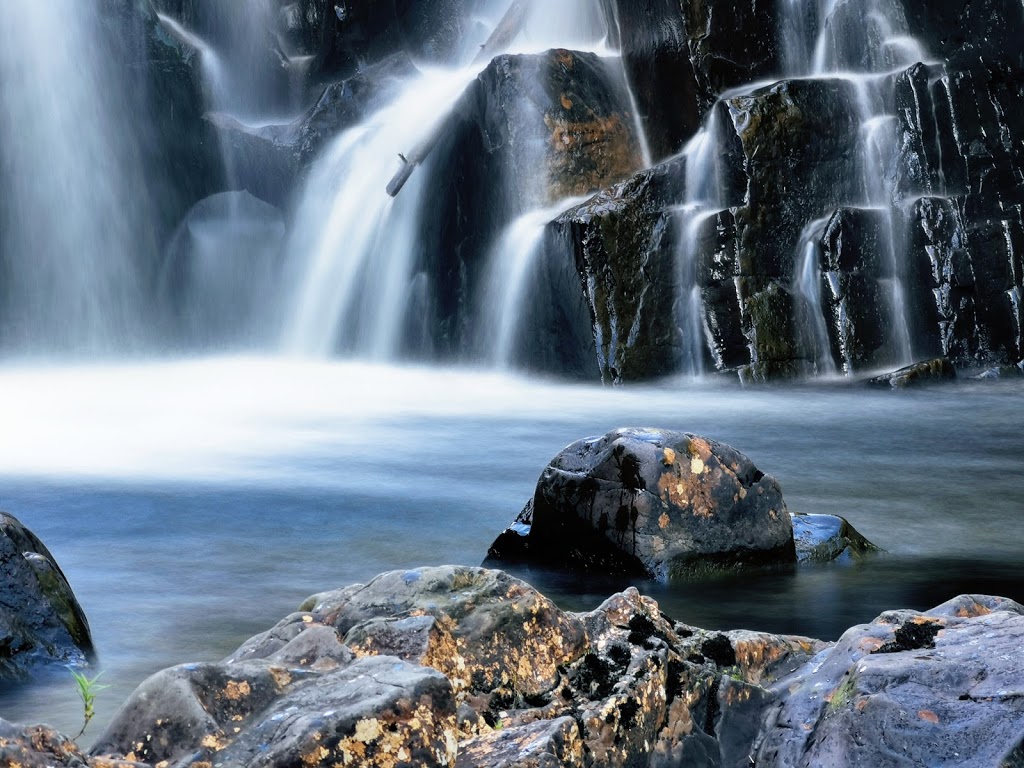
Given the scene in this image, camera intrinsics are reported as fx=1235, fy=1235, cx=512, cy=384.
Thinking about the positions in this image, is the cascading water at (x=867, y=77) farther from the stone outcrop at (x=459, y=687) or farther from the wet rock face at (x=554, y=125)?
the stone outcrop at (x=459, y=687)

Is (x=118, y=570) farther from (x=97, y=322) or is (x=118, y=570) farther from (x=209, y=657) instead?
(x=97, y=322)

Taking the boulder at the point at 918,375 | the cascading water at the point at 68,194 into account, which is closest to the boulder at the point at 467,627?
the boulder at the point at 918,375

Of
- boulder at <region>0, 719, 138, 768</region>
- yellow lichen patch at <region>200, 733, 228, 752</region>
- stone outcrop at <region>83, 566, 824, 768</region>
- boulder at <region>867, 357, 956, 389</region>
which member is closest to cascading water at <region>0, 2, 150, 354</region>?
boulder at <region>867, 357, 956, 389</region>

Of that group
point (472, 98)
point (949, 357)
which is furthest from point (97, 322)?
point (949, 357)

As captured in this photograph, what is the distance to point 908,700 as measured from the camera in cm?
260

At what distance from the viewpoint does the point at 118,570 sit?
6.21 m

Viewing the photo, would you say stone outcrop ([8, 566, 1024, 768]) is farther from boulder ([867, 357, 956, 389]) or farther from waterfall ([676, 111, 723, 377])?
waterfall ([676, 111, 723, 377])

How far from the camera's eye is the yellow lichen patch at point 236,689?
93.5 inches

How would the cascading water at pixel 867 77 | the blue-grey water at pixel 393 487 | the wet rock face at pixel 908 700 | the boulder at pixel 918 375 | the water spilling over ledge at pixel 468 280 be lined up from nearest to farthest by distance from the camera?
the wet rock face at pixel 908 700 → the blue-grey water at pixel 393 487 → the water spilling over ledge at pixel 468 280 → the boulder at pixel 918 375 → the cascading water at pixel 867 77

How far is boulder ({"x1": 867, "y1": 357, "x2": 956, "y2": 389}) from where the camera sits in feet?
44.7

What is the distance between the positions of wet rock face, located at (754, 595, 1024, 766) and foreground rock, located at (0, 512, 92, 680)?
2.65 meters

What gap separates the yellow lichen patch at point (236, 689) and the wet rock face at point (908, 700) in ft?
3.89

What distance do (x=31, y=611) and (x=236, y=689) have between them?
7.78ft

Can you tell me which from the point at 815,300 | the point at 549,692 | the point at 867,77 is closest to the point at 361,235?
the point at 815,300
